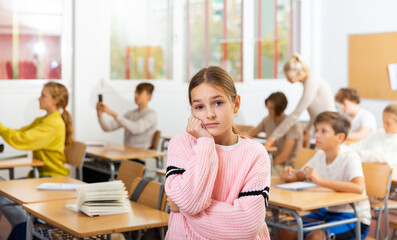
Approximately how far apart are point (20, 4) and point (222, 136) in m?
5.06

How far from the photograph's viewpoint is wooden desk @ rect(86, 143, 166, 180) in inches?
196

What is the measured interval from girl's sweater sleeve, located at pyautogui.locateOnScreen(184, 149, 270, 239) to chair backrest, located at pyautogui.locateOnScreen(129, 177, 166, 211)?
1050 mm

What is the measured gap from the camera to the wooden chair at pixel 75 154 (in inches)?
188

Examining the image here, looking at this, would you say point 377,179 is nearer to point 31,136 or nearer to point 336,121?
point 336,121

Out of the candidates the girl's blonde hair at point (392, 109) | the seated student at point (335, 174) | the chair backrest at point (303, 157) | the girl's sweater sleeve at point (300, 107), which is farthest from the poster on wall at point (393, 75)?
the seated student at point (335, 174)

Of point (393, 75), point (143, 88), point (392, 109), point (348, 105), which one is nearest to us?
point (392, 109)

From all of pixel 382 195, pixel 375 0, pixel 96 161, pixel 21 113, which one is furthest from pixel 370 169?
pixel 375 0

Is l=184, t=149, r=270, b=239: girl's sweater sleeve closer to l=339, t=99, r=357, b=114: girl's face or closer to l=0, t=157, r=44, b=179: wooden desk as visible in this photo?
l=0, t=157, r=44, b=179: wooden desk

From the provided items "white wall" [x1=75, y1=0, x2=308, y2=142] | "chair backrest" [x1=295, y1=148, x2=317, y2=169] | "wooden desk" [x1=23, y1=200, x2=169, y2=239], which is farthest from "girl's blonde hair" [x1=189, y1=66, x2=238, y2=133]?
"white wall" [x1=75, y1=0, x2=308, y2=142]

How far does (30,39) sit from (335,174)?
418 cm

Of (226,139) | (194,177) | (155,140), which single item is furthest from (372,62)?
(194,177)

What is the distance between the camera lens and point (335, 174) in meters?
3.67

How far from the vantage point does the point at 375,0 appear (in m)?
8.20

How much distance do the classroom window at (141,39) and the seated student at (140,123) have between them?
3.69 feet
